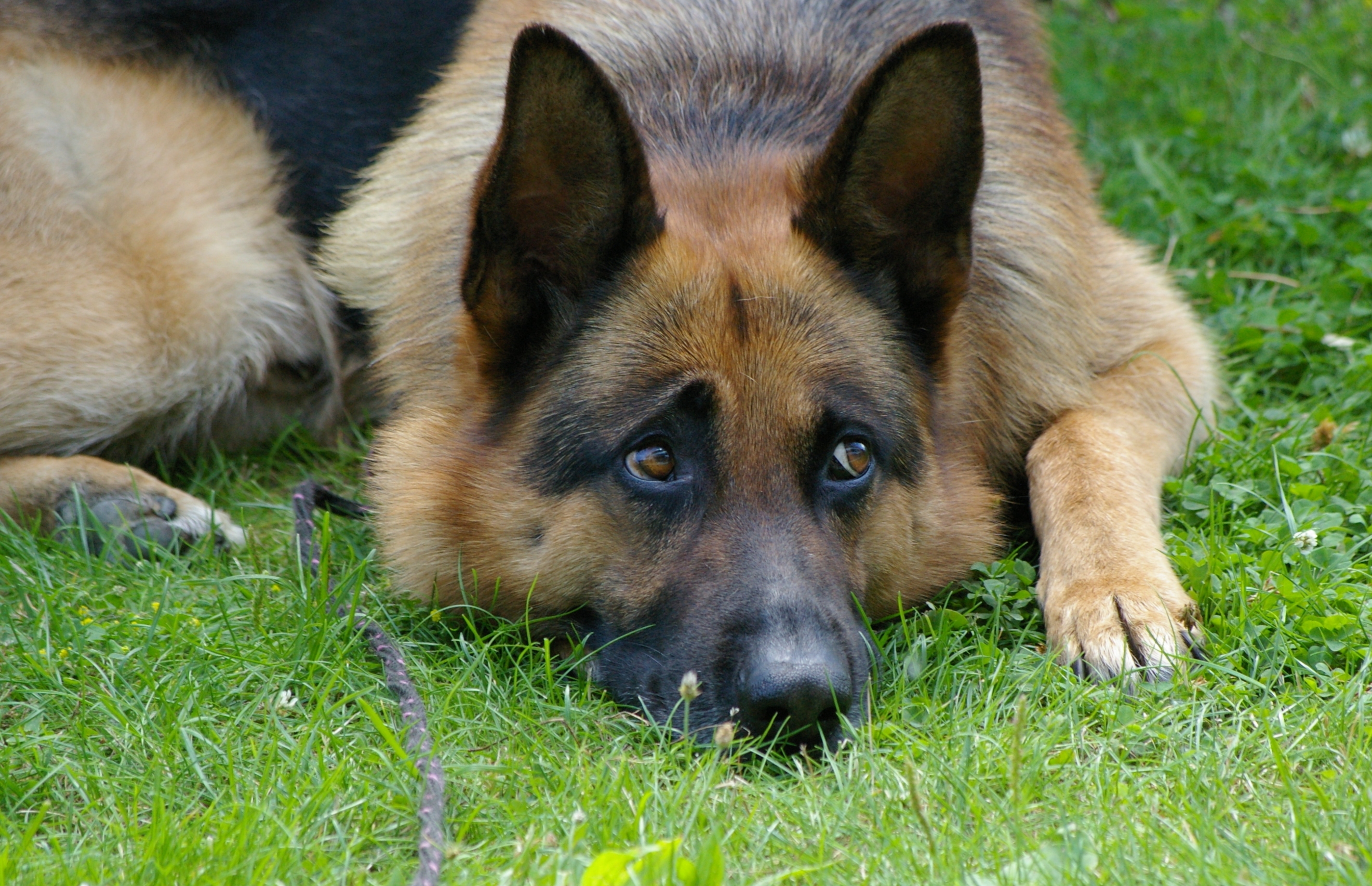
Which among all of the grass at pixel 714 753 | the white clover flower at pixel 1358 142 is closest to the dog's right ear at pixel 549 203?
the grass at pixel 714 753

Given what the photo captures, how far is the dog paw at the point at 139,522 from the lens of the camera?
3752 millimetres

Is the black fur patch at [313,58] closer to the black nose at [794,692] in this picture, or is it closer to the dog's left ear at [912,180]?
the dog's left ear at [912,180]

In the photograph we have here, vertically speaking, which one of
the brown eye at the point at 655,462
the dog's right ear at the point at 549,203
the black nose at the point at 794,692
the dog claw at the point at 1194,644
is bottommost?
the dog claw at the point at 1194,644

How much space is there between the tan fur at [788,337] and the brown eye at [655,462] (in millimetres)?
132

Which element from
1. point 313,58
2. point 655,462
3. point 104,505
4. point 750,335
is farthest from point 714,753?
point 313,58

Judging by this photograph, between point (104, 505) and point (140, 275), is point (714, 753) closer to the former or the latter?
point (104, 505)

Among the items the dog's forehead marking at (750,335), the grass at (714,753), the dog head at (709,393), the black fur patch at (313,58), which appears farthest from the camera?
the black fur patch at (313,58)

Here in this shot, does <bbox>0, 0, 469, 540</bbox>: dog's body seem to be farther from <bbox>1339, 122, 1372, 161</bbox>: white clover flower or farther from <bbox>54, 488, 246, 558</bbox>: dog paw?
<bbox>1339, 122, 1372, 161</bbox>: white clover flower

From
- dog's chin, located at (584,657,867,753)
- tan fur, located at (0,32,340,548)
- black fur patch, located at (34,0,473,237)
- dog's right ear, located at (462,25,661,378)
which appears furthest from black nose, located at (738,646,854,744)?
black fur patch, located at (34,0,473,237)

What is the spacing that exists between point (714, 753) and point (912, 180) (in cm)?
142

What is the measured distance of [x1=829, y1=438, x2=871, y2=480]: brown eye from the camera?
294 cm

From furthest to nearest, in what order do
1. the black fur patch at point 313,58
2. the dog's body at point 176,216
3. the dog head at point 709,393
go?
the black fur patch at point 313,58
the dog's body at point 176,216
the dog head at point 709,393

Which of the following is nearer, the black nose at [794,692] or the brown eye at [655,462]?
the black nose at [794,692]

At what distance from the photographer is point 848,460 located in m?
2.95
